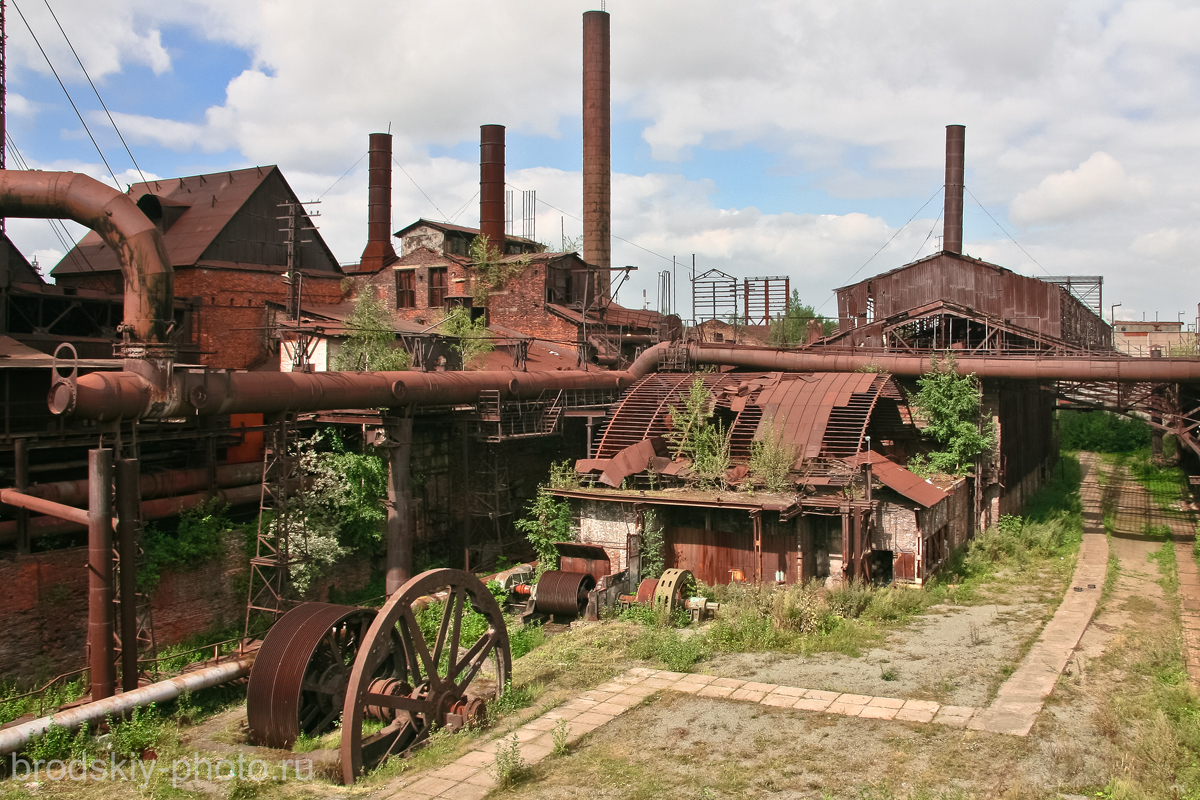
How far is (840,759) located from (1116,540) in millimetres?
16005

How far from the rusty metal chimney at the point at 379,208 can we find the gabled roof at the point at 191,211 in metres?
3.58

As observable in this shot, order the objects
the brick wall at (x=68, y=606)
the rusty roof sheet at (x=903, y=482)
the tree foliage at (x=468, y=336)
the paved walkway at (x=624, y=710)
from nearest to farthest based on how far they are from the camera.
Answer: the paved walkway at (x=624, y=710), the brick wall at (x=68, y=606), the rusty roof sheet at (x=903, y=482), the tree foliage at (x=468, y=336)

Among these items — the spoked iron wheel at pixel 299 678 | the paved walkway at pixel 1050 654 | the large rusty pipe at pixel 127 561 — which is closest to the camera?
the paved walkway at pixel 1050 654

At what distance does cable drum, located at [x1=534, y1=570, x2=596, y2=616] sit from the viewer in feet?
52.4

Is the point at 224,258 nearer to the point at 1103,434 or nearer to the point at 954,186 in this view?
the point at 954,186

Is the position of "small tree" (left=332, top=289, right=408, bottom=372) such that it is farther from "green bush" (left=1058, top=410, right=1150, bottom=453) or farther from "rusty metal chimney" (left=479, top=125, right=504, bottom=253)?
"green bush" (left=1058, top=410, right=1150, bottom=453)

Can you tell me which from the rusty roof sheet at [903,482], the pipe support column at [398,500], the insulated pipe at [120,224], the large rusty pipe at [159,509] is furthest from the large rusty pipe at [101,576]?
the rusty roof sheet at [903,482]

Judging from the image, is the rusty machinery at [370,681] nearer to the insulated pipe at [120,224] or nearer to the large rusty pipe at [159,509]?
the large rusty pipe at [159,509]

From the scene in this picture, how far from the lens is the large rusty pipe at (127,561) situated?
1218 centimetres

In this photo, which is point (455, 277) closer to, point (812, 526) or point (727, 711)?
point (812, 526)

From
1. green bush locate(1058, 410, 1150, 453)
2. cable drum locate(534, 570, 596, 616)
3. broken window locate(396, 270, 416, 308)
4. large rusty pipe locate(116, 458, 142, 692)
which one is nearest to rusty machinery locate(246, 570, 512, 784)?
large rusty pipe locate(116, 458, 142, 692)

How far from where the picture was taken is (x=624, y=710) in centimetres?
1094

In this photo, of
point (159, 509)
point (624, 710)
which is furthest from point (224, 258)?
point (624, 710)

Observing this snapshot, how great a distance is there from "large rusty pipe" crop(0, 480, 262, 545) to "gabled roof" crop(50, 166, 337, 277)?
11816mm
